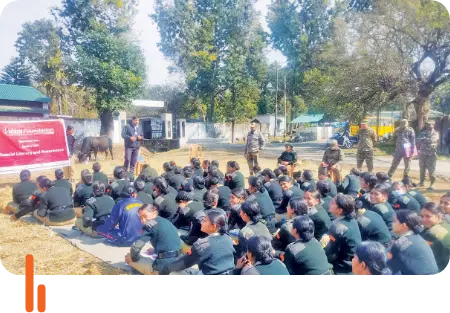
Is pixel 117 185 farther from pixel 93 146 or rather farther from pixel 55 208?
pixel 93 146

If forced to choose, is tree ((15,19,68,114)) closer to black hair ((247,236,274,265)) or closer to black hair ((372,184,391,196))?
black hair ((247,236,274,265))

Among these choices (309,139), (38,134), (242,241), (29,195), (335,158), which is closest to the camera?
(242,241)

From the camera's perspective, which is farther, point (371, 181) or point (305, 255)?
point (371, 181)

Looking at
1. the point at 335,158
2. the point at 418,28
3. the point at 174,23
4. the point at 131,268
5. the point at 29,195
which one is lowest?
the point at 131,268

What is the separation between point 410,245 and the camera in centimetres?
304

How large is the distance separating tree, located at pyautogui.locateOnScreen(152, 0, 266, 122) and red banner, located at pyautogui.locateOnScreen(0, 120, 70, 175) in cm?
288

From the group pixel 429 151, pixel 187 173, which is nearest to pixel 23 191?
pixel 187 173

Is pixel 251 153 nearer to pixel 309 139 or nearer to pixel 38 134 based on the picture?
pixel 38 134

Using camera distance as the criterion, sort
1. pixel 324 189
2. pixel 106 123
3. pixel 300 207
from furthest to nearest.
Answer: pixel 106 123 < pixel 324 189 < pixel 300 207

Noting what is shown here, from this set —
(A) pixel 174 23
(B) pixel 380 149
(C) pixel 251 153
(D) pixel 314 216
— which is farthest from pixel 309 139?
(D) pixel 314 216

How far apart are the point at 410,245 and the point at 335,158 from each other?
18.1ft

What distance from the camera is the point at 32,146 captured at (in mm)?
7465

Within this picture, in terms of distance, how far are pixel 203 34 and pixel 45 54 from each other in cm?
391

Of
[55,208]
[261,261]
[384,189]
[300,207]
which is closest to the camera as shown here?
[261,261]
